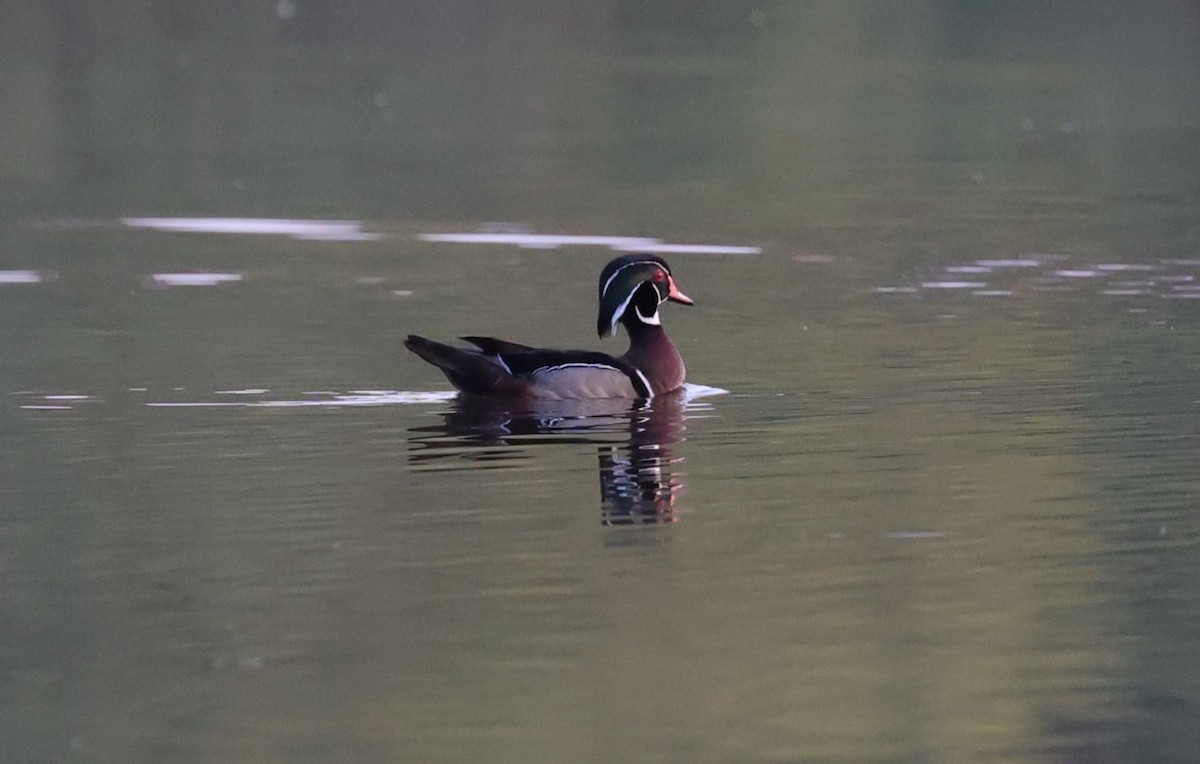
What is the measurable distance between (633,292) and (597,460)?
2.76 meters

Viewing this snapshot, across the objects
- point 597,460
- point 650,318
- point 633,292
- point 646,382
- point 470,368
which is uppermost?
point 633,292

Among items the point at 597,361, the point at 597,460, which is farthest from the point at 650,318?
the point at 597,460

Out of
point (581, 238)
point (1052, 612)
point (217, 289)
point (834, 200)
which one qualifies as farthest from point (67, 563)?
point (834, 200)

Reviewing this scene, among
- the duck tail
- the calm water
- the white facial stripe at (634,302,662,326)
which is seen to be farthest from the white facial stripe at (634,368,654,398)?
the duck tail

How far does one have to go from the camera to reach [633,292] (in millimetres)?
13781

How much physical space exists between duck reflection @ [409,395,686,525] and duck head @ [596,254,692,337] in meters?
0.78

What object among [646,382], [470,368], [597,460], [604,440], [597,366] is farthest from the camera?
[646,382]

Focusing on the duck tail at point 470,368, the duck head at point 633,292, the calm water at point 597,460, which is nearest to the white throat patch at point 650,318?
the duck head at point 633,292

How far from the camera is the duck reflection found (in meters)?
10.1

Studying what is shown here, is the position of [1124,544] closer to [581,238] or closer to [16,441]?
[16,441]

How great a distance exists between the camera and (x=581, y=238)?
1981 cm

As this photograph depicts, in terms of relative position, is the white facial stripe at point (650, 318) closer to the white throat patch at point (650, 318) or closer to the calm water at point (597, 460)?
the white throat patch at point (650, 318)

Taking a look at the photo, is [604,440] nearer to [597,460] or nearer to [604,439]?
[604,439]

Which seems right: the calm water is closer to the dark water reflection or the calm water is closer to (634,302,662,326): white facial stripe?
the dark water reflection
